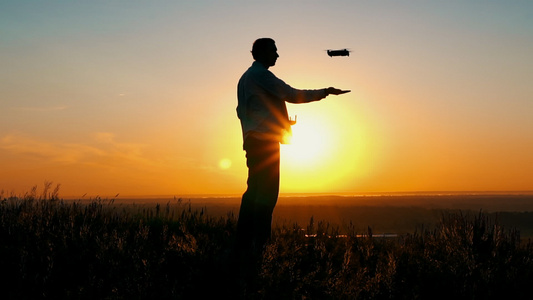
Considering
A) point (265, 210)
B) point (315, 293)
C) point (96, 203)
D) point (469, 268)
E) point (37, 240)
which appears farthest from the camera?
point (96, 203)

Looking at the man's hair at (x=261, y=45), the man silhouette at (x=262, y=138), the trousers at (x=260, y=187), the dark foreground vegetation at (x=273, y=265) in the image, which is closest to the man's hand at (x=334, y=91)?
the man silhouette at (x=262, y=138)

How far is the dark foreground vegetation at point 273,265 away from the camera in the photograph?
19.3ft

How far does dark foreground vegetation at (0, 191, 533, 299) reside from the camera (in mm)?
5887

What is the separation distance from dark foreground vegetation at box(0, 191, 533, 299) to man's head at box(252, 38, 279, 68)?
7.27 feet

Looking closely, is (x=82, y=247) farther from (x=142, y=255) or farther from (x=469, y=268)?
(x=469, y=268)

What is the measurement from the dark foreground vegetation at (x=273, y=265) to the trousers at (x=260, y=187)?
0.29m

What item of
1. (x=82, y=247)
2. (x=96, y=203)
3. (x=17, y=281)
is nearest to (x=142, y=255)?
(x=82, y=247)

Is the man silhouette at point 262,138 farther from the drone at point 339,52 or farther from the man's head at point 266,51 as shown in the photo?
the drone at point 339,52

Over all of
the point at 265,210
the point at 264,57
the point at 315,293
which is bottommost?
the point at 315,293

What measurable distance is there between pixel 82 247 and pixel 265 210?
7.39 ft

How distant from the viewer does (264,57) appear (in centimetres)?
732

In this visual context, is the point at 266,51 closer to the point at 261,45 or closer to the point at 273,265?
the point at 261,45

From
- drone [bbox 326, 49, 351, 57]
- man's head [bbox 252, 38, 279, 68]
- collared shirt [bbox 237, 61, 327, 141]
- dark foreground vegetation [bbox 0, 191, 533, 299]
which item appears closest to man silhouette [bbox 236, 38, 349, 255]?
collared shirt [bbox 237, 61, 327, 141]

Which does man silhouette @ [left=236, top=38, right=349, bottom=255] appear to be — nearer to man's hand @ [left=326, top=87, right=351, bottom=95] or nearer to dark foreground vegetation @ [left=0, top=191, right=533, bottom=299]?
man's hand @ [left=326, top=87, right=351, bottom=95]
